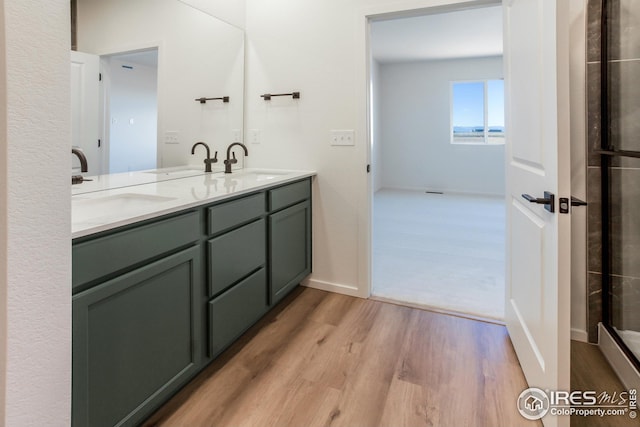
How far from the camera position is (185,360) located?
156cm

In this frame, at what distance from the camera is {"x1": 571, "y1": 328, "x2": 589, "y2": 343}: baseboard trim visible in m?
2.02

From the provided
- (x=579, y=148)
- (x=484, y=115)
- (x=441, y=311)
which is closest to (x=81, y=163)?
(x=441, y=311)

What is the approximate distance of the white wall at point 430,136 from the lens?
720 centimetres

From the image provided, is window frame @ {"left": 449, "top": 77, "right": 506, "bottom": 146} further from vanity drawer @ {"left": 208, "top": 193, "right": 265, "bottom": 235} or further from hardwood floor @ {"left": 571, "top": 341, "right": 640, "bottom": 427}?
vanity drawer @ {"left": 208, "top": 193, "right": 265, "bottom": 235}

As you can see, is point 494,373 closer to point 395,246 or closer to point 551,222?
point 551,222

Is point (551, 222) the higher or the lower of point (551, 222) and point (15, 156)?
the lower

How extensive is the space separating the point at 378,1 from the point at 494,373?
2281 millimetres

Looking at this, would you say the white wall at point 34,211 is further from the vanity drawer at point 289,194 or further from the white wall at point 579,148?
the white wall at point 579,148

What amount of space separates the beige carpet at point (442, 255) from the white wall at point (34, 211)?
2.10 metres

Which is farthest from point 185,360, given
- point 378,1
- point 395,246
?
point 395,246

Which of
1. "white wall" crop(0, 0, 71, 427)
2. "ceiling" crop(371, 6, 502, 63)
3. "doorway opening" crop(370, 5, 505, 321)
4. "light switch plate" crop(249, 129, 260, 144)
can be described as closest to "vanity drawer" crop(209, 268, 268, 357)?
"white wall" crop(0, 0, 71, 427)

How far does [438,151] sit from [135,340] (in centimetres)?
720

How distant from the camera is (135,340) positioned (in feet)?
4.29

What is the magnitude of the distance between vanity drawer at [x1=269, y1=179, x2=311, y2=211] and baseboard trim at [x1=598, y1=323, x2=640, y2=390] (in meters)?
1.86
